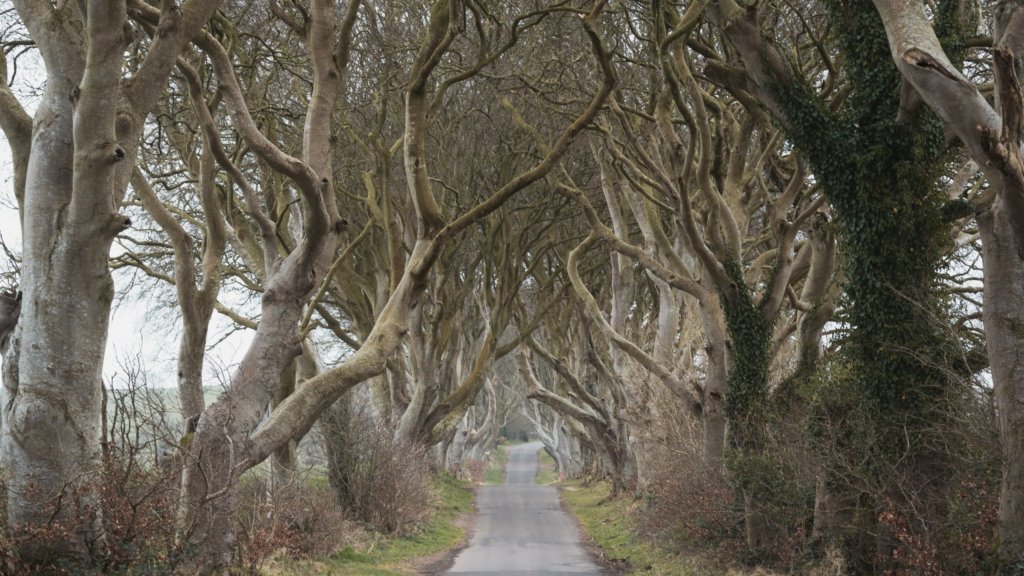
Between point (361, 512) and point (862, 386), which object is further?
point (361, 512)

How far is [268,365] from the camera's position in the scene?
9.04m

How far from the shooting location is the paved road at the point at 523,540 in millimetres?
15500

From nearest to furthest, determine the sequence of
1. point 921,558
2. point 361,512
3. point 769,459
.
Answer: point 921,558 → point 769,459 → point 361,512

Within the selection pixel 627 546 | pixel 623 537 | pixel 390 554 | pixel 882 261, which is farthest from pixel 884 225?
pixel 623 537

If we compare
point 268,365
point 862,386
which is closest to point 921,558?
point 862,386

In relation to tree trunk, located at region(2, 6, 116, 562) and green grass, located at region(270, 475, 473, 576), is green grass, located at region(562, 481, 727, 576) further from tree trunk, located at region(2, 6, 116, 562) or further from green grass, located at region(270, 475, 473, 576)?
tree trunk, located at region(2, 6, 116, 562)

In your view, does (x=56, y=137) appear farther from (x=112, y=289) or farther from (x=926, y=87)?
(x=926, y=87)

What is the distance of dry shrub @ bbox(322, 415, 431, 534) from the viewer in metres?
17.7

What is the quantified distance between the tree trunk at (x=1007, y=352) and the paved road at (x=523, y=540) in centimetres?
806

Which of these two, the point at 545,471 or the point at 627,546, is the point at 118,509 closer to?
the point at 627,546

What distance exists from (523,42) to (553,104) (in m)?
1.57

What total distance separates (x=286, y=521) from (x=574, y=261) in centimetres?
843

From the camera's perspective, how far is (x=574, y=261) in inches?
748

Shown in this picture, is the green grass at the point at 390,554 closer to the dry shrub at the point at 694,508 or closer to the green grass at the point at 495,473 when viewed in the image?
the dry shrub at the point at 694,508
